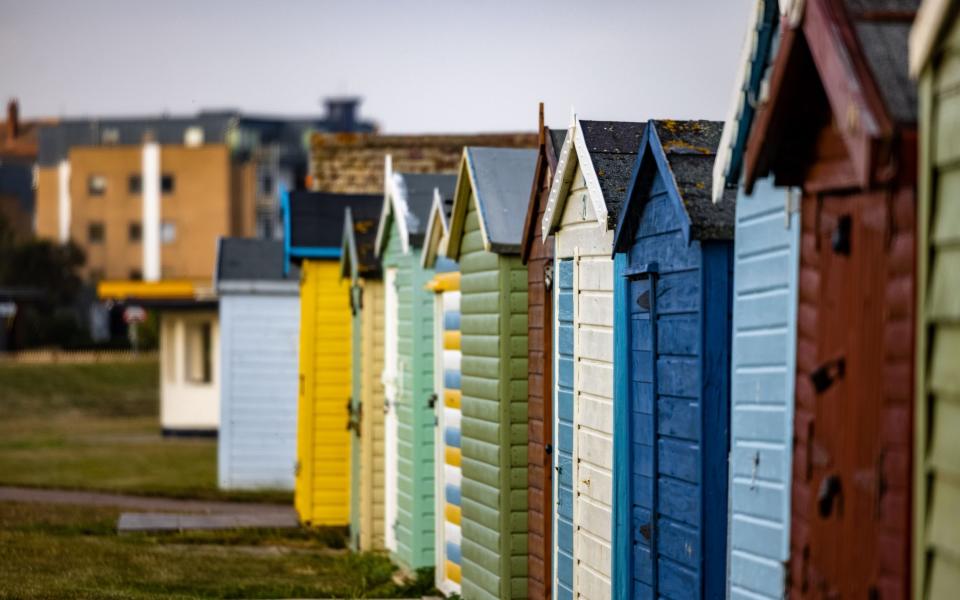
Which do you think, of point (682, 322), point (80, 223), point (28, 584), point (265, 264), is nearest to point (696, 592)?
point (682, 322)

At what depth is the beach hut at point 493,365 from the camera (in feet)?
38.1

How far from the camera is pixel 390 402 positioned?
1628 centimetres

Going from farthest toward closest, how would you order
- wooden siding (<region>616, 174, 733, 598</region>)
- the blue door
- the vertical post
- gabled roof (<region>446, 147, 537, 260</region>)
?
the vertical post, gabled roof (<region>446, 147, 537, 260</region>), the blue door, wooden siding (<region>616, 174, 733, 598</region>)

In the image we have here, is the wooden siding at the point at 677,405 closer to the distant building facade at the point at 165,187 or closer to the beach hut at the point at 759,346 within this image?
the beach hut at the point at 759,346

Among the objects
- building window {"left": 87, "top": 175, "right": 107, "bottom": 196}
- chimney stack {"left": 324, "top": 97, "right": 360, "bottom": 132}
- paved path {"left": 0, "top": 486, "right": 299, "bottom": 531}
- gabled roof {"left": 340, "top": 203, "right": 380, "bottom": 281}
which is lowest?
paved path {"left": 0, "top": 486, "right": 299, "bottom": 531}

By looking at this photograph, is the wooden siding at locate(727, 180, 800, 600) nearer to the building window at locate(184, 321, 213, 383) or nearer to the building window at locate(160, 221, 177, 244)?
the building window at locate(184, 321, 213, 383)

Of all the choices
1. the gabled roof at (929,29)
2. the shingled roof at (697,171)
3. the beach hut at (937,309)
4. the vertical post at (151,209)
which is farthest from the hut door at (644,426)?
the vertical post at (151,209)

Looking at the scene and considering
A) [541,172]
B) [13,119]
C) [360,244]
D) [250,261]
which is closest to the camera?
[541,172]

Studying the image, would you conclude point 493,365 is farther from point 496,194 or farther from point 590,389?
point 590,389

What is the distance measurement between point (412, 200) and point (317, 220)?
423 cm

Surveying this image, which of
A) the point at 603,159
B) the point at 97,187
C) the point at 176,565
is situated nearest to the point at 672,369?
the point at 603,159

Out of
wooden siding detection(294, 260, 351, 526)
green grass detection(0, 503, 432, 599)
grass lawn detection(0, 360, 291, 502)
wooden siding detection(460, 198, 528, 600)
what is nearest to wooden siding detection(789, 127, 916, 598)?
wooden siding detection(460, 198, 528, 600)

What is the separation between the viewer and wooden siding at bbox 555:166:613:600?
9.42 meters

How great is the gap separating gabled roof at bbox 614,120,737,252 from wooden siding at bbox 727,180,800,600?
39 centimetres
